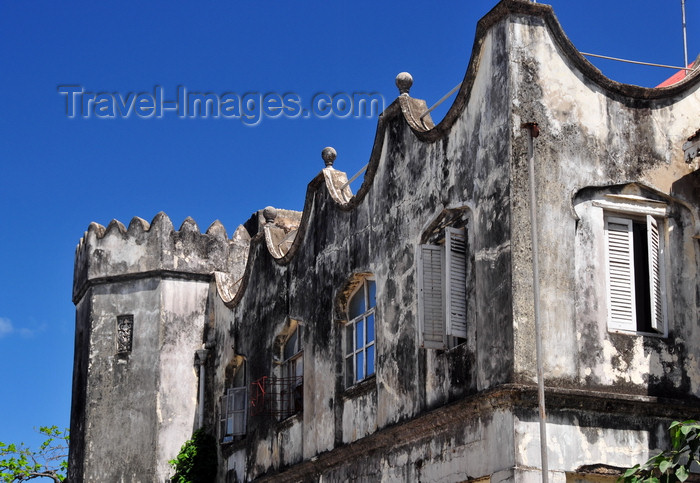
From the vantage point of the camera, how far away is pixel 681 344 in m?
13.4

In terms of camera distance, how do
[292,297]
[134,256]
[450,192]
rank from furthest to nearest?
[134,256]
[292,297]
[450,192]

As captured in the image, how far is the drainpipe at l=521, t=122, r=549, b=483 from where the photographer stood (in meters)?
12.0

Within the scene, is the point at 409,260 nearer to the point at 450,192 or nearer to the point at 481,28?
the point at 450,192

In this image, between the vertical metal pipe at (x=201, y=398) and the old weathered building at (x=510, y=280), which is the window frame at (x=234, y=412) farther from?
the old weathered building at (x=510, y=280)

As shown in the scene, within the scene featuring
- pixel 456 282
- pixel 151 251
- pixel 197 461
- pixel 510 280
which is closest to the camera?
pixel 510 280

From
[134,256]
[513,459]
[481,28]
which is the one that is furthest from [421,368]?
[134,256]

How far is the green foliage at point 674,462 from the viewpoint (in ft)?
36.6

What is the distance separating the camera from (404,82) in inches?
627

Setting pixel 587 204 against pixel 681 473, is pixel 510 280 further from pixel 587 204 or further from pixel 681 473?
pixel 681 473

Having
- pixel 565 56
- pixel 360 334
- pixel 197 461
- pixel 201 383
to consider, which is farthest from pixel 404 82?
pixel 197 461

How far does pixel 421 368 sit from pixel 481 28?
4.16 meters

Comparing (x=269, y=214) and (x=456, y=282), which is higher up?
(x=269, y=214)

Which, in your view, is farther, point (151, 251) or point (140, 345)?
point (151, 251)

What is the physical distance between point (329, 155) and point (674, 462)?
28.9 feet
